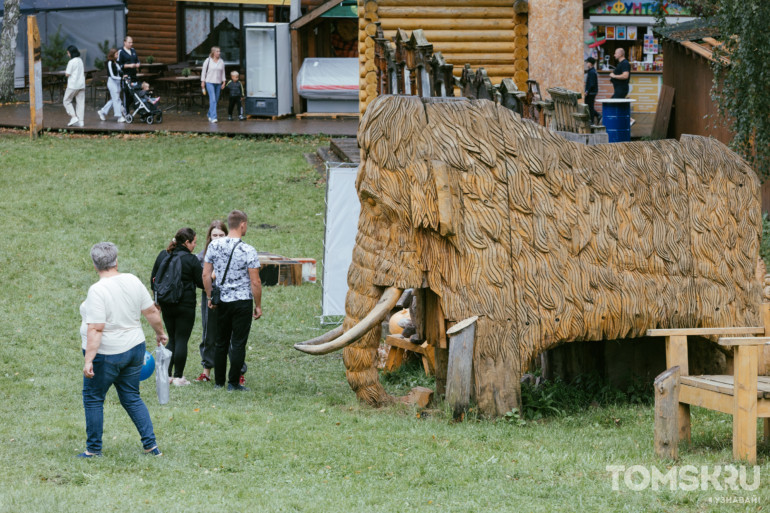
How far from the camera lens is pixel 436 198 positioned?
814cm

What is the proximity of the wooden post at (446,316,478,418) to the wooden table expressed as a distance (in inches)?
791

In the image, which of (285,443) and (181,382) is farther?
(181,382)

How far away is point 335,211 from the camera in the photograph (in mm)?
12359

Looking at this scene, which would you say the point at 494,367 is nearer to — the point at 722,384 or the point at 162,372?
the point at 722,384

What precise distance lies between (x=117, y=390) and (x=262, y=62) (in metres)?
18.7

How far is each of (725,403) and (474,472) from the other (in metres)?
1.62

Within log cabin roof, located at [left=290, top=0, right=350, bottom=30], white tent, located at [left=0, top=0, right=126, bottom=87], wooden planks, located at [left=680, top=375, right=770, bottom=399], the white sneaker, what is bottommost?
the white sneaker

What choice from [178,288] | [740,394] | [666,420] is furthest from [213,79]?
[740,394]

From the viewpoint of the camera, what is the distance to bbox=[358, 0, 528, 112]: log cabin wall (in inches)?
693

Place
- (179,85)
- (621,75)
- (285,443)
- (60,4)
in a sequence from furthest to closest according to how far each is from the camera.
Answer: (60,4)
(179,85)
(621,75)
(285,443)

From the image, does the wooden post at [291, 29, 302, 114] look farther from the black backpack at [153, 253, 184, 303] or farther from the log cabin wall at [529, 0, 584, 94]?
the black backpack at [153, 253, 184, 303]

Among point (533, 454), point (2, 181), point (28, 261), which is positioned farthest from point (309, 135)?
point (533, 454)

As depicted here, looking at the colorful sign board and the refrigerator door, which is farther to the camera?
the colorful sign board

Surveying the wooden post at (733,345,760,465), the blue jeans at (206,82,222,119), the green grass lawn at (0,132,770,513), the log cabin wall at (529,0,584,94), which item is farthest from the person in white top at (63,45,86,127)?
the wooden post at (733,345,760,465)
